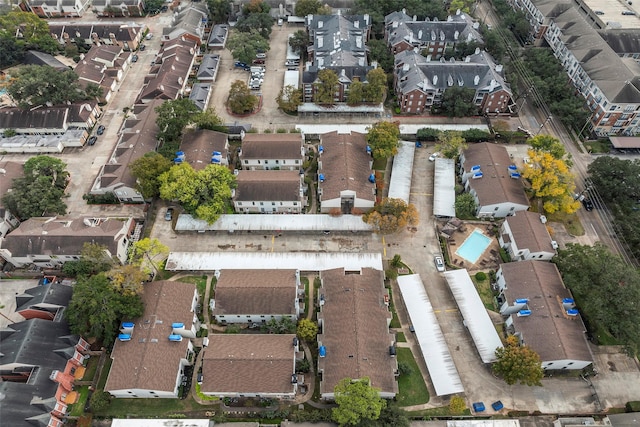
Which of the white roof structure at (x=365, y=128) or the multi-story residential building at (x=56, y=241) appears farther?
the white roof structure at (x=365, y=128)

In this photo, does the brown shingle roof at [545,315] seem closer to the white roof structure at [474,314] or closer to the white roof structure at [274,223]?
the white roof structure at [474,314]

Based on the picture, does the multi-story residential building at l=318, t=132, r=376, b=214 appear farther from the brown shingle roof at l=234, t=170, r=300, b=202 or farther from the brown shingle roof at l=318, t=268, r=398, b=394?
the brown shingle roof at l=318, t=268, r=398, b=394

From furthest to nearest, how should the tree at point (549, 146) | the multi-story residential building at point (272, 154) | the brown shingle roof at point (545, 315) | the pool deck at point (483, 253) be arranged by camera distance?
the multi-story residential building at point (272, 154), the tree at point (549, 146), the pool deck at point (483, 253), the brown shingle roof at point (545, 315)

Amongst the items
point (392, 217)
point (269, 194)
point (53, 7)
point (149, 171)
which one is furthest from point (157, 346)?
point (53, 7)

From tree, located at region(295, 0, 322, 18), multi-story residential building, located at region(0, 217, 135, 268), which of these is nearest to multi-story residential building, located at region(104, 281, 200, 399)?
multi-story residential building, located at region(0, 217, 135, 268)

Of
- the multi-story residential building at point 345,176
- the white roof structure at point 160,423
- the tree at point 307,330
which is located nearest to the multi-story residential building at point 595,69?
the multi-story residential building at point 345,176

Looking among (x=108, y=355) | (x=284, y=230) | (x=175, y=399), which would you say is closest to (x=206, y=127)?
(x=284, y=230)

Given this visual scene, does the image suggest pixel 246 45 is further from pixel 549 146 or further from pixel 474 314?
pixel 474 314
